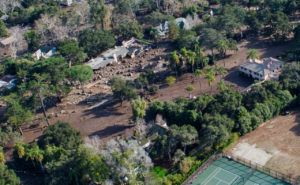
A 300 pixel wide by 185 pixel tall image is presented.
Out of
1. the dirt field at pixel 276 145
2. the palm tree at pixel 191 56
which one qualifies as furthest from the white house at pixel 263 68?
the dirt field at pixel 276 145

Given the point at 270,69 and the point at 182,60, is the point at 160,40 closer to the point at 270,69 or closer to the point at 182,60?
the point at 182,60

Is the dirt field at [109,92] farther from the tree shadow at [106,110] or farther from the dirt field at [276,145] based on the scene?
the dirt field at [276,145]

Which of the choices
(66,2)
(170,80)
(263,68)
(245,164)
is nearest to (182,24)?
(170,80)

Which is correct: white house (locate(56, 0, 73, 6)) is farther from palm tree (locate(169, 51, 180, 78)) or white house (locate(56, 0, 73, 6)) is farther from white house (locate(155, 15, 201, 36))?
palm tree (locate(169, 51, 180, 78))

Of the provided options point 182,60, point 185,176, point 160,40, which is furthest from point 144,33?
point 185,176

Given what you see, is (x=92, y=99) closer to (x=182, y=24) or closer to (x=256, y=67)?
(x=256, y=67)

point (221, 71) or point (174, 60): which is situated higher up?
point (174, 60)

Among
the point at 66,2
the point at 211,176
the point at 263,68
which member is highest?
the point at 66,2
